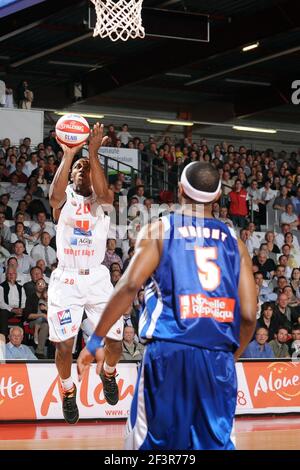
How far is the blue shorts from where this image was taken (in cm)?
618

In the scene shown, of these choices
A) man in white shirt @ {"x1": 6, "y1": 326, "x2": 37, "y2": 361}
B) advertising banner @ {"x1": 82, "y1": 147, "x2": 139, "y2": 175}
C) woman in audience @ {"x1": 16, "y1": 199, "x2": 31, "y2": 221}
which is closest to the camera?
man in white shirt @ {"x1": 6, "y1": 326, "x2": 37, "y2": 361}

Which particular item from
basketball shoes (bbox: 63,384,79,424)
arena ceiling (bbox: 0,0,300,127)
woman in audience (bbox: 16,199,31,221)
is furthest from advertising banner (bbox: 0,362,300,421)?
arena ceiling (bbox: 0,0,300,127)

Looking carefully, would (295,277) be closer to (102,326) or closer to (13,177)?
(13,177)

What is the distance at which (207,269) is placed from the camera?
6375 millimetres

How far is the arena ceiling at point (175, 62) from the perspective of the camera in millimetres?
21016

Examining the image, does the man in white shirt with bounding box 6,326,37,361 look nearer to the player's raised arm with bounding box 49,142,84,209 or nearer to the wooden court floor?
the wooden court floor

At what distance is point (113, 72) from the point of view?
88.0 ft

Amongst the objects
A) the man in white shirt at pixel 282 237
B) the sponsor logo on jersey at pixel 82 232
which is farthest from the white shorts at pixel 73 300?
the man in white shirt at pixel 282 237

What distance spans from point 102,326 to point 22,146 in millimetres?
15437

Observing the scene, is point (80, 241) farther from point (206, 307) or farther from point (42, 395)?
point (42, 395)

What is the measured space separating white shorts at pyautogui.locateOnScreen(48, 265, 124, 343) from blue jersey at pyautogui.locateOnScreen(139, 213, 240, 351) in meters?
4.05

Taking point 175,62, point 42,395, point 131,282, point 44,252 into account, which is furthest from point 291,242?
point 131,282

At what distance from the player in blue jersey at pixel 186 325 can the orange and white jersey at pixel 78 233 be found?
4.05m

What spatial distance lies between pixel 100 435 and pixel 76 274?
3668 millimetres
